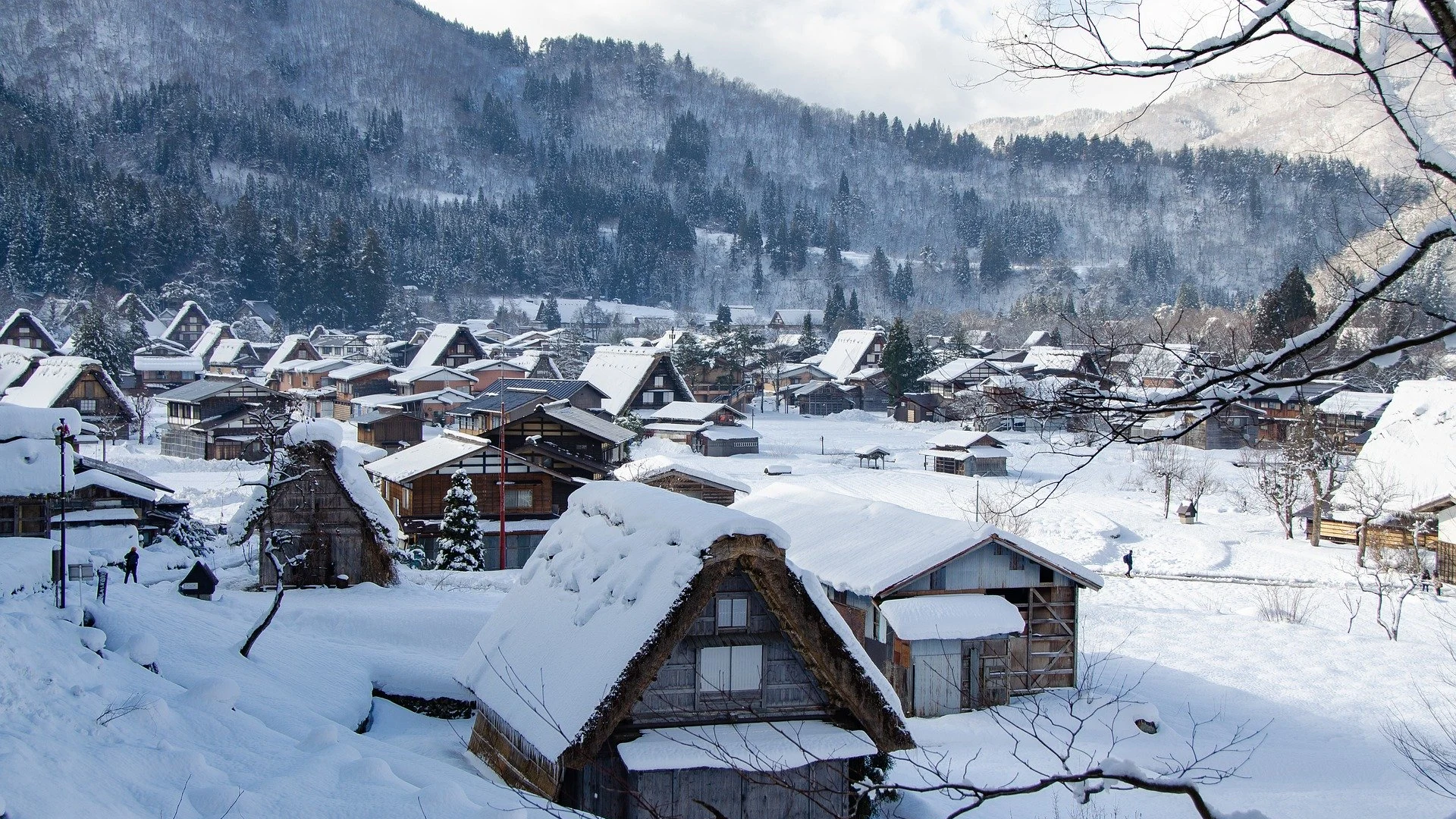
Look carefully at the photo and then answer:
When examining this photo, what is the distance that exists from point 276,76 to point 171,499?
16201 centimetres

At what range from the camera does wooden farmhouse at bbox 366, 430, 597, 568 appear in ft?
80.4

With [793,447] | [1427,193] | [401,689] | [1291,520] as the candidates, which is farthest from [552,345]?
[1427,193]

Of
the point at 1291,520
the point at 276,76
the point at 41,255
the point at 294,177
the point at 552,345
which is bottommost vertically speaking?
the point at 1291,520

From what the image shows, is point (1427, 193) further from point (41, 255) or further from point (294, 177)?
point (294, 177)

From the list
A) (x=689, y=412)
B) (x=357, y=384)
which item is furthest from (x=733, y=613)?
(x=357, y=384)

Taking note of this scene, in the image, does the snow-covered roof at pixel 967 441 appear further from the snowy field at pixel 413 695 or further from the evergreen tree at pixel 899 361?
the evergreen tree at pixel 899 361

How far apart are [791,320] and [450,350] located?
58136 mm

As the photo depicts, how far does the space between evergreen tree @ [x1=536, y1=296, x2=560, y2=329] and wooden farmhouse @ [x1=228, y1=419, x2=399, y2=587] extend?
242 feet

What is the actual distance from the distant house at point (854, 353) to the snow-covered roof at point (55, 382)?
40.2 metres

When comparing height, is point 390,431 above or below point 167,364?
below

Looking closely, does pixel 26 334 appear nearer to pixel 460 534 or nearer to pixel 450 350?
pixel 450 350

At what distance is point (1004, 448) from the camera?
42.1m

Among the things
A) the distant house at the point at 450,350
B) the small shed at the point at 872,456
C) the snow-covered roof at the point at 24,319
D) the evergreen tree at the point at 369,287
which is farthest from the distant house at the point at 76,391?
the evergreen tree at the point at 369,287

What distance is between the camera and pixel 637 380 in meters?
47.8
